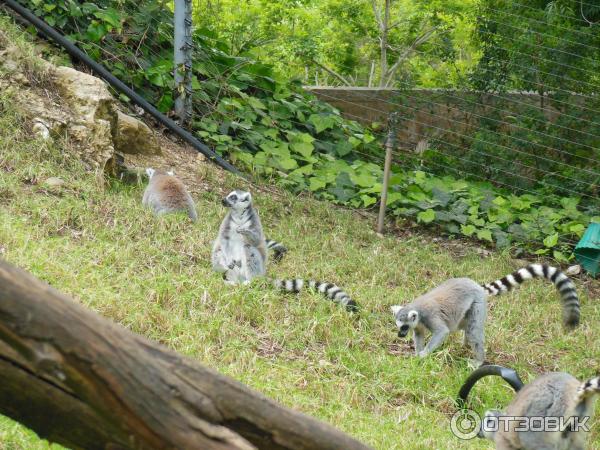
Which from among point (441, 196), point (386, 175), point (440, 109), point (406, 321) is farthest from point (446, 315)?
point (440, 109)

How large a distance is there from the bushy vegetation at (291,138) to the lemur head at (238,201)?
257 centimetres

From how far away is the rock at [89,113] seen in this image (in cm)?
855

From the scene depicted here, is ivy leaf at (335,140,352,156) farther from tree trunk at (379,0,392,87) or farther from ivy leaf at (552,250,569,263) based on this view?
tree trunk at (379,0,392,87)

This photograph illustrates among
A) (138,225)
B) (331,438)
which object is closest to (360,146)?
(138,225)

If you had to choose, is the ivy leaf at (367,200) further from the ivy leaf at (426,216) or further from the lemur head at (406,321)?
the lemur head at (406,321)

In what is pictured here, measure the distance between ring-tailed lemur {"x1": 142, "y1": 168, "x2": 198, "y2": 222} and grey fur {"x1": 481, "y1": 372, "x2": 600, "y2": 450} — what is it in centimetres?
438

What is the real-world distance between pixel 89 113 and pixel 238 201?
7.86 feet

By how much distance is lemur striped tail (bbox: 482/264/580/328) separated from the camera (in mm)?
6668

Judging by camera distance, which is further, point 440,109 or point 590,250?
point 440,109

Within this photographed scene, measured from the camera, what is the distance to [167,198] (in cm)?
794

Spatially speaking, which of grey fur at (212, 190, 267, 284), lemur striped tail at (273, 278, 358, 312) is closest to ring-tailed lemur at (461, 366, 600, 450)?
lemur striped tail at (273, 278, 358, 312)

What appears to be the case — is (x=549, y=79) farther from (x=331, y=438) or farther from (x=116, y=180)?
(x=331, y=438)

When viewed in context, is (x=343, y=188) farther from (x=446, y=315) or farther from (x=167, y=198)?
(x=446, y=315)

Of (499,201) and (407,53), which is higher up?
(407,53)
